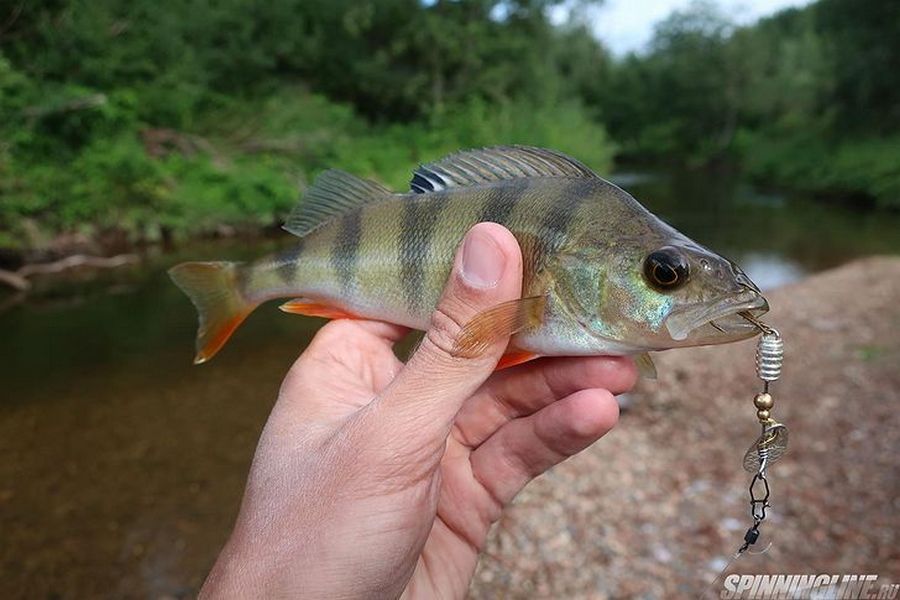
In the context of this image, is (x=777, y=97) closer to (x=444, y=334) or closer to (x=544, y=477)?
(x=544, y=477)

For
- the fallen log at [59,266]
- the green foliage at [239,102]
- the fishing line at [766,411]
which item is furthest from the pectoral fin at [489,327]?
the green foliage at [239,102]

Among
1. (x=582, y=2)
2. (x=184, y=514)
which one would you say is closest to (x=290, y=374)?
(x=184, y=514)

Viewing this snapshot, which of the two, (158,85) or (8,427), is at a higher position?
(158,85)

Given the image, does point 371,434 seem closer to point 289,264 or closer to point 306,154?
point 289,264

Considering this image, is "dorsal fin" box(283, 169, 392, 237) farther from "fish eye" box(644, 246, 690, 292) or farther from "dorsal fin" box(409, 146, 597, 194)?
"fish eye" box(644, 246, 690, 292)

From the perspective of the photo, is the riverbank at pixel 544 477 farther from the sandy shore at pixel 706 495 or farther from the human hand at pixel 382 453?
the human hand at pixel 382 453

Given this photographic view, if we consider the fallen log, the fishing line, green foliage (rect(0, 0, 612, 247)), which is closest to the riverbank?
the fallen log

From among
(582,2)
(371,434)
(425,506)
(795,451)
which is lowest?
(795,451)
